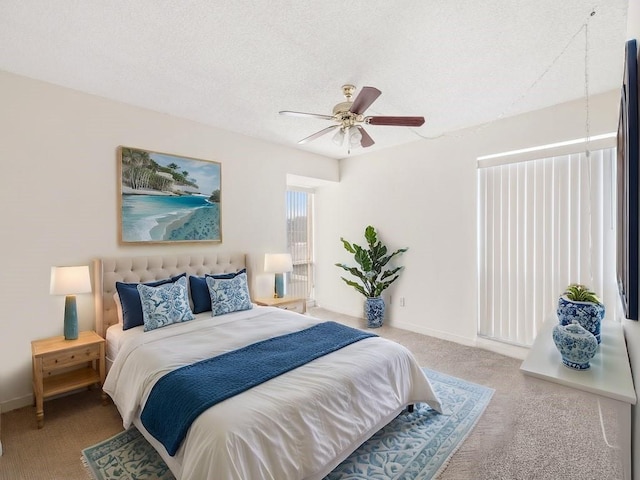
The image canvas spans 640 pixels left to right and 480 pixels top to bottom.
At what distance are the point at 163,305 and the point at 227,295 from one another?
65 cm

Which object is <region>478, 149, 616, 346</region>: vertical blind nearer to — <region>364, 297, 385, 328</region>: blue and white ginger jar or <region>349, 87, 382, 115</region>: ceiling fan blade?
<region>364, 297, 385, 328</region>: blue and white ginger jar

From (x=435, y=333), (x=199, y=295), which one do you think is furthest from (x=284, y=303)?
(x=435, y=333)

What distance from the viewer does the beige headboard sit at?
2938 mm

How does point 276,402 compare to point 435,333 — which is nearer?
point 276,402

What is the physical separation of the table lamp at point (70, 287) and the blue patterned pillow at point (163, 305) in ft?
1.44

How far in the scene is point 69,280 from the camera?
2.59 metres

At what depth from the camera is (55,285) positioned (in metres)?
2.55

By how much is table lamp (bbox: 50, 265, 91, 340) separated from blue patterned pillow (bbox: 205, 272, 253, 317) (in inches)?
42.6

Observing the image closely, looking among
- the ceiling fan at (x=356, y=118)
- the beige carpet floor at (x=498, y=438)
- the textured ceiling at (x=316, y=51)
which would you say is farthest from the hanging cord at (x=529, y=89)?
the beige carpet floor at (x=498, y=438)

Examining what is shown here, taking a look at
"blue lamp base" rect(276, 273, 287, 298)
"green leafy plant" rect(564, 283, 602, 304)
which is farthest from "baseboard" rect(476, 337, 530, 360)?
"blue lamp base" rect(276, 273, 287, 298)

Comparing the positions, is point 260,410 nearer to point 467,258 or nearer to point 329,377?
point 329,377

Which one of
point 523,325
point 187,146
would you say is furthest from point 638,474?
point 187,146

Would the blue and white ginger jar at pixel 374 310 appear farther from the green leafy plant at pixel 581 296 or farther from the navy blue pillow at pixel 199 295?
the green leafy plant at pixel 581 296

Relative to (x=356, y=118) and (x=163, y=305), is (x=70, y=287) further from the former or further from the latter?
(x=356, y=118)
